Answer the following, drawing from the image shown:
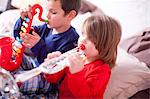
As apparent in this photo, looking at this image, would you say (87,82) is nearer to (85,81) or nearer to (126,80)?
(85,81)

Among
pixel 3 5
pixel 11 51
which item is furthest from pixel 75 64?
pixel 3 5

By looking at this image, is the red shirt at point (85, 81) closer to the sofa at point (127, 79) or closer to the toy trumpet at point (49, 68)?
the toy trumpet at point (49, 68)

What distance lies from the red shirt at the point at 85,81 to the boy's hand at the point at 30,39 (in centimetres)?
21

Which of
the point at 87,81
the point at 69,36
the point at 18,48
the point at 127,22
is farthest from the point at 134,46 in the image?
the point at 18,48

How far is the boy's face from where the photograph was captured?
1344 mm

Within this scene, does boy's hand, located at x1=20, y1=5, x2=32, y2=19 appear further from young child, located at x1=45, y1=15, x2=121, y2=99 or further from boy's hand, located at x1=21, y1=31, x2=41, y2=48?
young child, located at x1=45, y1=15, x2=121, y2=99

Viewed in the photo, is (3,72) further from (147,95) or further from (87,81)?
(147,95)

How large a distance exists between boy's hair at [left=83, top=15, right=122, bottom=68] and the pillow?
0.19 m

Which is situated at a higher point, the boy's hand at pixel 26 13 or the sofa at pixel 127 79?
the boy's hand at pixel 26 13

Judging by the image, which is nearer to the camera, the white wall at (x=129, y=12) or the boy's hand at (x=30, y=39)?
the boy's hand at (x=30, y=39)

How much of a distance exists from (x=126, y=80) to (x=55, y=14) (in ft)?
1.30

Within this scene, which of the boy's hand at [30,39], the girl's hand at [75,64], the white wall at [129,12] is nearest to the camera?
the girl's hand at [75,64]

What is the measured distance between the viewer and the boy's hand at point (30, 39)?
4.37 ft

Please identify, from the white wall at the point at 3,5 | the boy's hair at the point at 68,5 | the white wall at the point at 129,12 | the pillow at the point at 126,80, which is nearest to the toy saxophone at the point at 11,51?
the boy's hair at the point at 68,5
